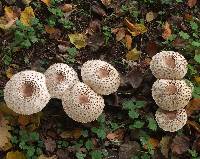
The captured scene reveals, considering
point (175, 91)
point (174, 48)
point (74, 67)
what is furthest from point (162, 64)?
point (74, 67)

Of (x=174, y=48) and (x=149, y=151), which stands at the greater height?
(x=174, y=48)

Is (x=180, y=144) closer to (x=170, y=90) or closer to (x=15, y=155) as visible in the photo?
(x=170, y=90)

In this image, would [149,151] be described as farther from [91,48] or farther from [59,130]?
[91,48]

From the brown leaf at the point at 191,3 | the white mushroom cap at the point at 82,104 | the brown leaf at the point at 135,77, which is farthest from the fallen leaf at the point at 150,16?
the white mushroom cap at the point at 82,104

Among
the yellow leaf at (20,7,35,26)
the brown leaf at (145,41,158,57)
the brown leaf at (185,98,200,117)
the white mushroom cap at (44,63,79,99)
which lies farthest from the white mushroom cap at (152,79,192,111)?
the yellow leaf at (20,7,35,26)

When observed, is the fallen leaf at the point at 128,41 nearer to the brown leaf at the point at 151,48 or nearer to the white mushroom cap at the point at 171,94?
the brown leaf at the point at 151,48

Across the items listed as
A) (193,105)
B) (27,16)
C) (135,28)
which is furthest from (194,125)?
(27,16)

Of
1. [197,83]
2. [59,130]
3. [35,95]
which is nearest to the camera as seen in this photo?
[35,95]
